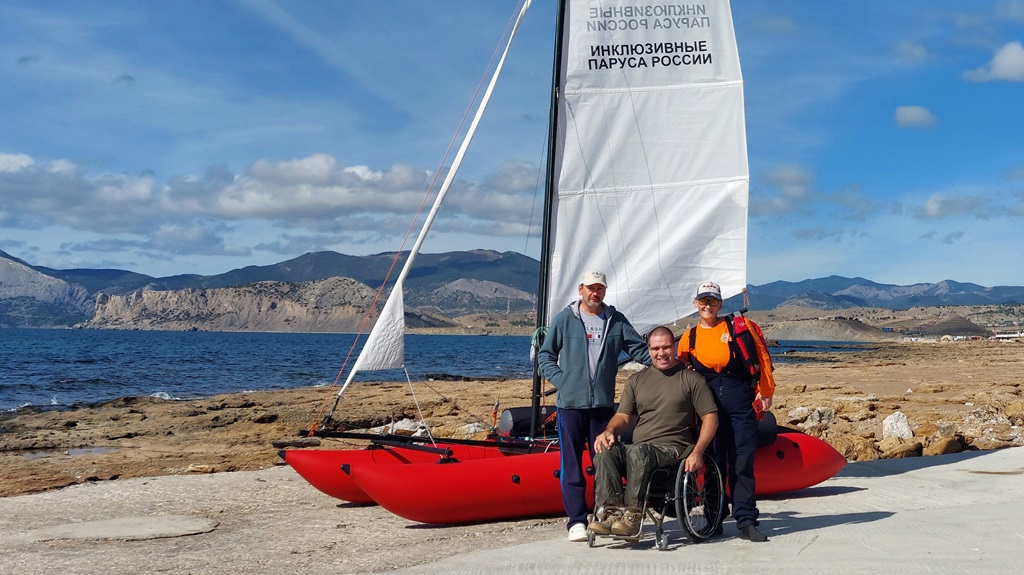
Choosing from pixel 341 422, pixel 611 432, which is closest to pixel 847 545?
pixel 611 432

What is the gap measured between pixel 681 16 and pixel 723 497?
18.1 ft

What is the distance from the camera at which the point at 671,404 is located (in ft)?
19.8

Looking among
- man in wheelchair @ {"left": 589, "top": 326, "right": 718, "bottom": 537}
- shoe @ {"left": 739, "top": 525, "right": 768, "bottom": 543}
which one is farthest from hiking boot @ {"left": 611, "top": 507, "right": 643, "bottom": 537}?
shoe @ {"left": 739, "top": 525, "right": 768, "bottom": 543}

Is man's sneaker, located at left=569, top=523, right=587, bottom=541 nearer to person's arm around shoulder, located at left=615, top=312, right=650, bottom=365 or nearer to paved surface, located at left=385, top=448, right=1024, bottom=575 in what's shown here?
paved surface, located at left=385, top=448, right=1024, bottom=575

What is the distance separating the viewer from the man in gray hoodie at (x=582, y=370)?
250 inches

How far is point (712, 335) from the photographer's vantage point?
6492 millimetres

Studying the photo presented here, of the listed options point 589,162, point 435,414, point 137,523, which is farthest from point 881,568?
point 435,414

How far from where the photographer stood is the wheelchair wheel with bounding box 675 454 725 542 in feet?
19.4

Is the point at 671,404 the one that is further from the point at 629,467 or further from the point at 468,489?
the point at 468,489

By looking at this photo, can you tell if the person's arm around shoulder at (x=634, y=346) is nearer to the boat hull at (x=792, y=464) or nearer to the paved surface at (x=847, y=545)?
the paved surface at (x=847, y=545)

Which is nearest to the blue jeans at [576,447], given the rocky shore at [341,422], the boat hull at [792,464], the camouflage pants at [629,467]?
the camouflage pants at [629,467]

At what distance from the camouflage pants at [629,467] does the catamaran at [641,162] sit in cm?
272

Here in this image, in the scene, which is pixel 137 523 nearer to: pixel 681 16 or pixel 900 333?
pixel 681 16

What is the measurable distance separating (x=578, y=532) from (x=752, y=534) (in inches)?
46.1
